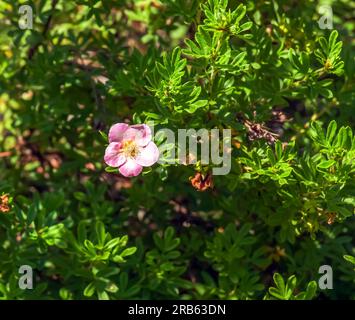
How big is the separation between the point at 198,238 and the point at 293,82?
0.76m

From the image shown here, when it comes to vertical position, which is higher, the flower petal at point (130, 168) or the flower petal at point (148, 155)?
the flower petal at point (148, 155)

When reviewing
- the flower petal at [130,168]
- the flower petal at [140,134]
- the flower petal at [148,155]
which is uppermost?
the flower petal at [140,134]

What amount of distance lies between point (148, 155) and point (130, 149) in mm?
58

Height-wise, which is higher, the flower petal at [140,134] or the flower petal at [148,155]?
the flower petal at [140,134]

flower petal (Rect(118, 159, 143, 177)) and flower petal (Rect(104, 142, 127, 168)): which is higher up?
flower petal (Rect(104, 142, 127, 168))

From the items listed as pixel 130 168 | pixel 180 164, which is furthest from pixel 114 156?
pixel 180 164

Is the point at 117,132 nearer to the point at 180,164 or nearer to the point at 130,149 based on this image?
the point at 130,149

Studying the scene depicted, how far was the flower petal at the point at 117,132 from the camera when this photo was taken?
2312mm

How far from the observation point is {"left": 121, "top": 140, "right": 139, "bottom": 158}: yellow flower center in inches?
88.7

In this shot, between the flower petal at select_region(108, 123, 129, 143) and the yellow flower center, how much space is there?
4 cm

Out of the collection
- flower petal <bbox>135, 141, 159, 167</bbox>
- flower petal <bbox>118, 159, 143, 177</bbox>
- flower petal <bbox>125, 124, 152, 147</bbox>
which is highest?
flower petal <bbox>125, 124, 152, 147</bbox>

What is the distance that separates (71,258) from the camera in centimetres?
266

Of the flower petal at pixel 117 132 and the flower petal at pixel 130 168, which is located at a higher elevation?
the flower petal at pixel 117 132

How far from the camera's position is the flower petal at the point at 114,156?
229 cm
